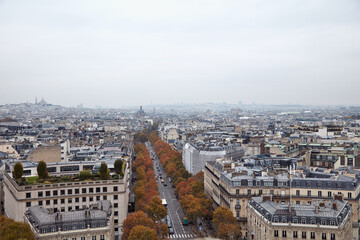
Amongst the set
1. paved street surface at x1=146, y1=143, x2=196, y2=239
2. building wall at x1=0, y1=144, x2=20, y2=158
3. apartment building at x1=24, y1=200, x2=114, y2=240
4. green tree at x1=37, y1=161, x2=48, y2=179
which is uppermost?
green tree at x1=37, y1=161, x2=48, y2=179

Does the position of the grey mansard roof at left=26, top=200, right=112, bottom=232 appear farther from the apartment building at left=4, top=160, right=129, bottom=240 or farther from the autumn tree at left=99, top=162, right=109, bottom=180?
the autumn tree at left=99, top=162, right=109, bottom=180

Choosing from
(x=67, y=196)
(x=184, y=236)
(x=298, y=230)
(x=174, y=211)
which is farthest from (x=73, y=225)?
(x=174, y=211)

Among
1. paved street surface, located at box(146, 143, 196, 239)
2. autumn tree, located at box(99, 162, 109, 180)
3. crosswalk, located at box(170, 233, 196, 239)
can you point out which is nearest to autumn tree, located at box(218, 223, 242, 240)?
paved street surface, located at box(146, 143, 196, 239)

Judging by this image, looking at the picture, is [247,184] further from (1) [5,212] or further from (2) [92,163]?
(1) [5,212]

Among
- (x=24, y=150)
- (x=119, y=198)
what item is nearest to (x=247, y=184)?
(x=119, y=198)

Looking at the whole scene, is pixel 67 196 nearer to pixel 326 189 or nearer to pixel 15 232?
pixel 15 232

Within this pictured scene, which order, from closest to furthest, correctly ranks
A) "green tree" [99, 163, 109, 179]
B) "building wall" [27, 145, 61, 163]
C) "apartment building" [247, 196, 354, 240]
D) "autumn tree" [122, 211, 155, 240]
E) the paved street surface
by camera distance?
"apartment building" [247, 196, 354, 240]
"autumn tree" [122, 211, 155, 240]
"green tree" [99, 163, 109, 179]
the paved street surface
"building wall" [27, 145, 61, 163]
